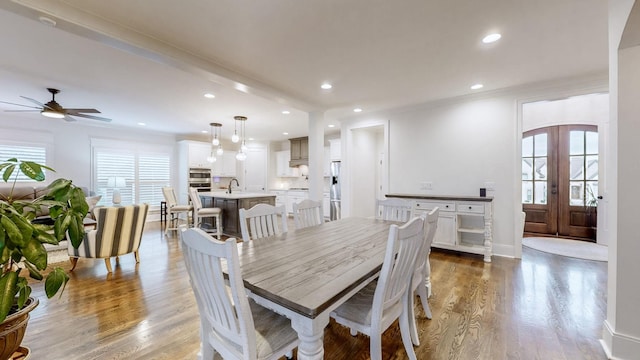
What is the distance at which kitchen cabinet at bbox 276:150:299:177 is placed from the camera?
830 centimetres

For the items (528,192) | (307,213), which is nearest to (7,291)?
(307,213)

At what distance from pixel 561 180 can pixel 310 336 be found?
6.27 metres

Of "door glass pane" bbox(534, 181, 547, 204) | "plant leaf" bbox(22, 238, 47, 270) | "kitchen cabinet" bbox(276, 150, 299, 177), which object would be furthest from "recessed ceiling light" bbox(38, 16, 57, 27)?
"door glass pane" bbox(534, 181, 547, 204)

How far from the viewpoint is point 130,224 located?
10.9 feet

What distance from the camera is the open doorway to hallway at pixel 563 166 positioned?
15.5 ft

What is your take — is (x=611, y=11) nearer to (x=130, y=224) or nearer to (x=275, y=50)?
(x=275, y=50)

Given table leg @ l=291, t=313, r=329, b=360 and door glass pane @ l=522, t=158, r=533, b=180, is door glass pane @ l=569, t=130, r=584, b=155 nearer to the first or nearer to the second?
door glass pane @ l=522, t=158, r=533, b=180

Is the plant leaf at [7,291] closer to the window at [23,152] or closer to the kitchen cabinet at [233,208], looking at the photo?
the kitchen cabinet at [233,208]

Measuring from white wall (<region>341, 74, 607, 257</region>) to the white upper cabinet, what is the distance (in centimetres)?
525

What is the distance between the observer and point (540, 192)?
526cm

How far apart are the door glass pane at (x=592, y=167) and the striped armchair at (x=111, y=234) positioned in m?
7.60

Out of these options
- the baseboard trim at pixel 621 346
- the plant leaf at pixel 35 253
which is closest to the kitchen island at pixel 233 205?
the plant leaf at pixel 35 253

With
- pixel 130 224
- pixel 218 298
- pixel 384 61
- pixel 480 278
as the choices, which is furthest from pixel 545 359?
pixel 130 224

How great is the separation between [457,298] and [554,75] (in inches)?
121
